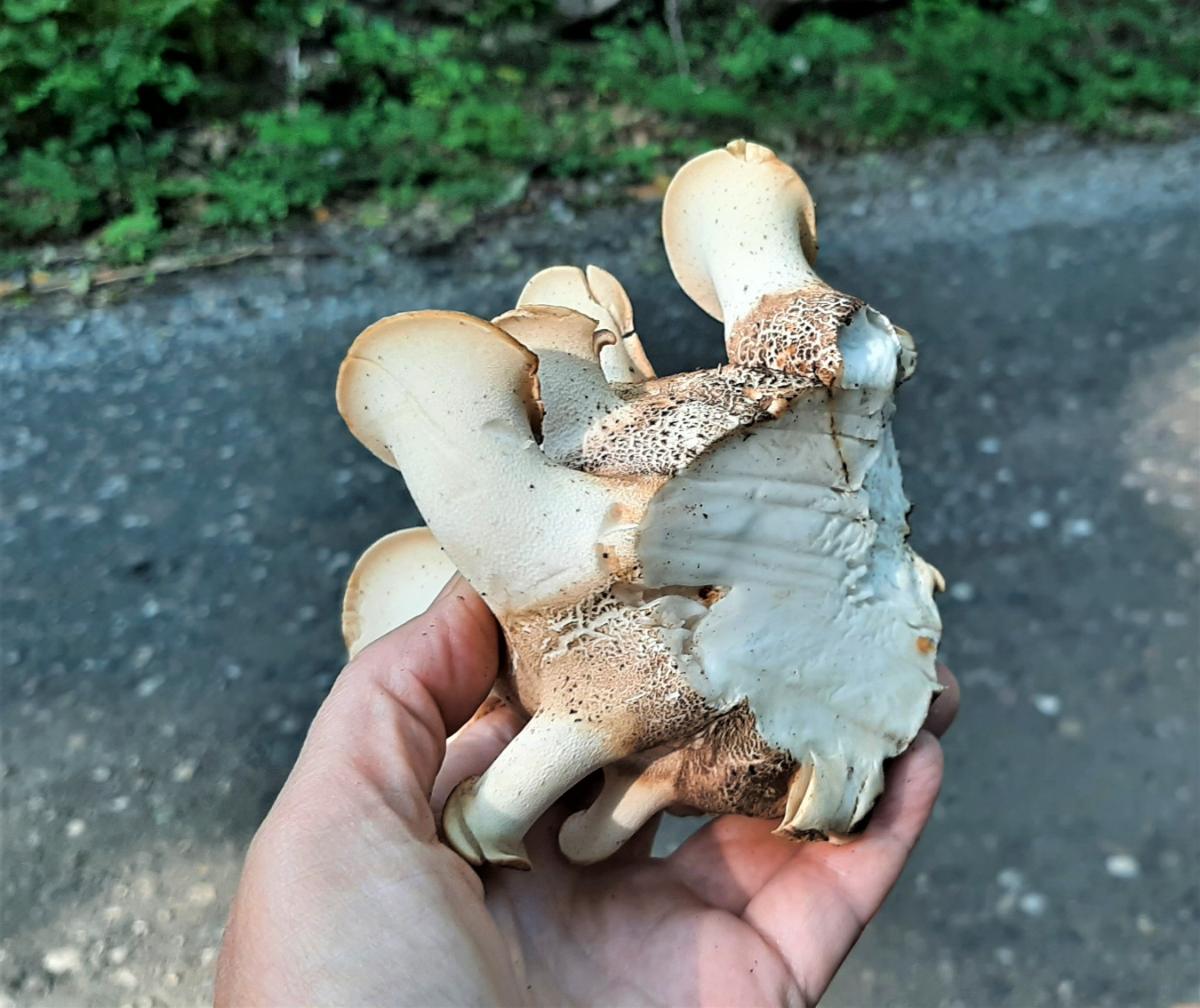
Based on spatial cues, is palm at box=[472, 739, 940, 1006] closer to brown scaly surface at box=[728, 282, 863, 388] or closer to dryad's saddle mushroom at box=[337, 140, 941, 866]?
dryad's saddle mushroom at box=[337, 140, 941, 866]

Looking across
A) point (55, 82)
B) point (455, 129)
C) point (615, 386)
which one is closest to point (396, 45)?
point (455, 129)

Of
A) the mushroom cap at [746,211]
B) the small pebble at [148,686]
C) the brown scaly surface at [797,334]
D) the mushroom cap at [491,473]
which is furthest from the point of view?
the small pebble at [148,686]

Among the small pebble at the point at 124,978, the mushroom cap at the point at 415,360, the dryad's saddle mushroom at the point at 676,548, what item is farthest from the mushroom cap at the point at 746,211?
the small pebble at the point at 124,978

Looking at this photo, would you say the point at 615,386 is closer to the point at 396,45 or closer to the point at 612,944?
the point at 612,944

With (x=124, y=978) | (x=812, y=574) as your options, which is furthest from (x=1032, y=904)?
(x=124, y=978)

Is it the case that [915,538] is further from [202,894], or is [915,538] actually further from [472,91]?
[472,91]

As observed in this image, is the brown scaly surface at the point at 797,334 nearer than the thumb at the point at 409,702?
No

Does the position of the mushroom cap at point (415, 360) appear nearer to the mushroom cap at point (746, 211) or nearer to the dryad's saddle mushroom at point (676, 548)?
the dryad's saddle mushroom at point (676, 548)
